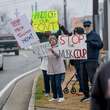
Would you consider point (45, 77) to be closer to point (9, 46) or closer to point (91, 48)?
point (91, 48)

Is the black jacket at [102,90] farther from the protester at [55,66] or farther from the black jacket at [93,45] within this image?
the protester at [55,66]

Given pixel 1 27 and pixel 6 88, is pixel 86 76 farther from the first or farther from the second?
pixel 1 27

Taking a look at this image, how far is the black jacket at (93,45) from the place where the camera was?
11.4m

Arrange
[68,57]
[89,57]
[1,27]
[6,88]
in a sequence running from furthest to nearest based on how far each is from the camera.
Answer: [1,27], [6,88], [68,57], [89,57]

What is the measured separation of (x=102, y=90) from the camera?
13.4 ft

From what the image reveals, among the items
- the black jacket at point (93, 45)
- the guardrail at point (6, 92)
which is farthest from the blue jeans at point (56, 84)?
the guardrail at point (6, 92)

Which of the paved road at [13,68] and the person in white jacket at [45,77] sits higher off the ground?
the person in white jacket at [45,77]

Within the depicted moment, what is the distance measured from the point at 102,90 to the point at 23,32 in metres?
11.0

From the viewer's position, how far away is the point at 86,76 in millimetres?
12492

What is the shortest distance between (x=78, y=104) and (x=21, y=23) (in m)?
3.68

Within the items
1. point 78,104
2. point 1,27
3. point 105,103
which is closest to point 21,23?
point 78,104

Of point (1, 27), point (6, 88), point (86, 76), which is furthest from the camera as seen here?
point (1, 27)

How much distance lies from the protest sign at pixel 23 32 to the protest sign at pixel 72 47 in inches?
53.4

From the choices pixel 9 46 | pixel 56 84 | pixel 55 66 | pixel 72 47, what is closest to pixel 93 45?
pixel 55 66
